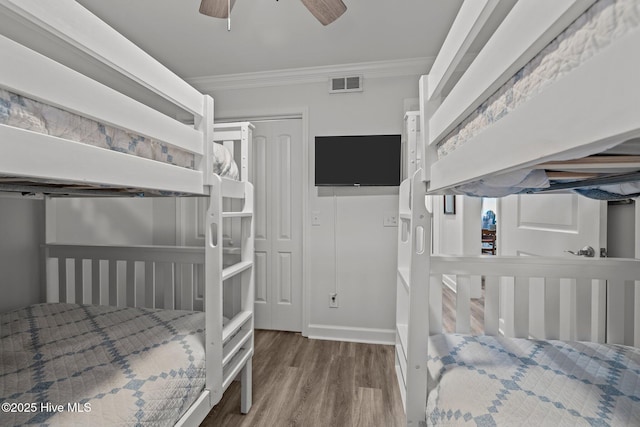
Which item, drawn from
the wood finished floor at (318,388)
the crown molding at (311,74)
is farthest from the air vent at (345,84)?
the wood finished floor at (318,388)

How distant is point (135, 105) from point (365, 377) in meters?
2.02

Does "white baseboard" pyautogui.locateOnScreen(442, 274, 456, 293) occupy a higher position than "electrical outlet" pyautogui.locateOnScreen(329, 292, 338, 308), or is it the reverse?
A: "electrical outlet" pyautogui.locateOnScreen(329, 292, 338, 308)

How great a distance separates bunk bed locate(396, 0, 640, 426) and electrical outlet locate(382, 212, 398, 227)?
0.79 metres

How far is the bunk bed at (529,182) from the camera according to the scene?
339mm

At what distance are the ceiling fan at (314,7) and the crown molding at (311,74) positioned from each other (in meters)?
1.11

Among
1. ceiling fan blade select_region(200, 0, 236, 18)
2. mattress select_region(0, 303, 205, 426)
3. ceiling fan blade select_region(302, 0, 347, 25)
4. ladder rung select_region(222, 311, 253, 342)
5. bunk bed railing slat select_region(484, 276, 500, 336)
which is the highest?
ceiling fan blade select_region(200, 0, 236, 18)

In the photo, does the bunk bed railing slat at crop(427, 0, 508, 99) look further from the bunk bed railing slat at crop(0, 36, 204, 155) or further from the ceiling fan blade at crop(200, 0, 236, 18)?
the ceiling fan blade at crop(200, 0, 236, 18)

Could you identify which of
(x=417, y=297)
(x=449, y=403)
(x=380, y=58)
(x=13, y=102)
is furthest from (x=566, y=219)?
(x=13, y=102)

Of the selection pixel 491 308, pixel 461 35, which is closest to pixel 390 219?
pixel 491 308

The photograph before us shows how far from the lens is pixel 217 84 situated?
112 inches

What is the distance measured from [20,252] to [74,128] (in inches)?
71.3

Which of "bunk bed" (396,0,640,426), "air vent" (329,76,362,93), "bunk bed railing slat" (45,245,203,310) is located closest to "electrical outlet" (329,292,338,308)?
"bunk bed" (396,0,640,426)

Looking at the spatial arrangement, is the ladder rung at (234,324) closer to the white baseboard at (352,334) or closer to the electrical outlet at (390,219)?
the white baseboard at (352,334)

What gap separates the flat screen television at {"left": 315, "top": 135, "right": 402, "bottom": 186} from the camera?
252 cm
